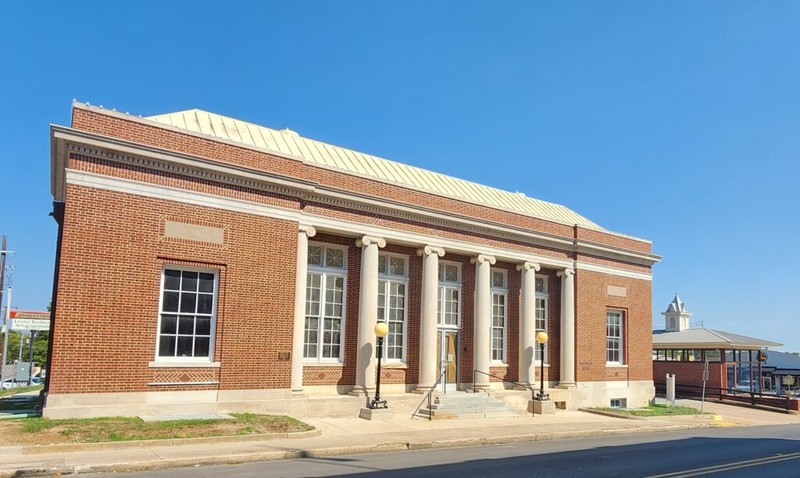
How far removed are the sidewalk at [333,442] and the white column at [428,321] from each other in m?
2.14

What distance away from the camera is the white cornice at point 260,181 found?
1539cm

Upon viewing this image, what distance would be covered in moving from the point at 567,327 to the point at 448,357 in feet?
21.0

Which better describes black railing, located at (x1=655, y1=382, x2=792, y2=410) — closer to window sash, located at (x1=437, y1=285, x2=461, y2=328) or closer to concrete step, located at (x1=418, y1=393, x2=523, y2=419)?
concrete step, located at (x1=418, y1=393, x2=523, y2=419)

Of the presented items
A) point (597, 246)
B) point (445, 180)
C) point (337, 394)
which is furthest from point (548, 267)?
point (337, 394)

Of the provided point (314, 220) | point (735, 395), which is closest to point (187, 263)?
point (314, 220)

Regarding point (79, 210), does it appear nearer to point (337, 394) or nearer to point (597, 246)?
point (337, 394)

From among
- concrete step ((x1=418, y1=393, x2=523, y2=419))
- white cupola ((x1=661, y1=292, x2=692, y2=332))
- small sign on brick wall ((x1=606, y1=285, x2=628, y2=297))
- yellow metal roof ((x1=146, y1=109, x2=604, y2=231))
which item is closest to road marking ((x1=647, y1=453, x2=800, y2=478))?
concrete step ((x1=418, y1=393, x2=523, y2=419))

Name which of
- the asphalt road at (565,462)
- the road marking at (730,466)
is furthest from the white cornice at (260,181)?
the road marking at (730,466)

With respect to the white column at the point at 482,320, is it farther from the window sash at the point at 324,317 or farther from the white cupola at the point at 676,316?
the white cupola at the point at 676,316

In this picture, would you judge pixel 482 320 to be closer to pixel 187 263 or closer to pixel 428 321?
pixel 428 321

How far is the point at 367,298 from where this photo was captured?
67.1 feet

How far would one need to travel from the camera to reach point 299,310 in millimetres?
18625

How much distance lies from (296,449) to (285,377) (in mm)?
4802

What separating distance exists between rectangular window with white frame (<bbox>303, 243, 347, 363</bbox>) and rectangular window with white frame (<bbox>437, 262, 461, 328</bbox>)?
→ 452cm
